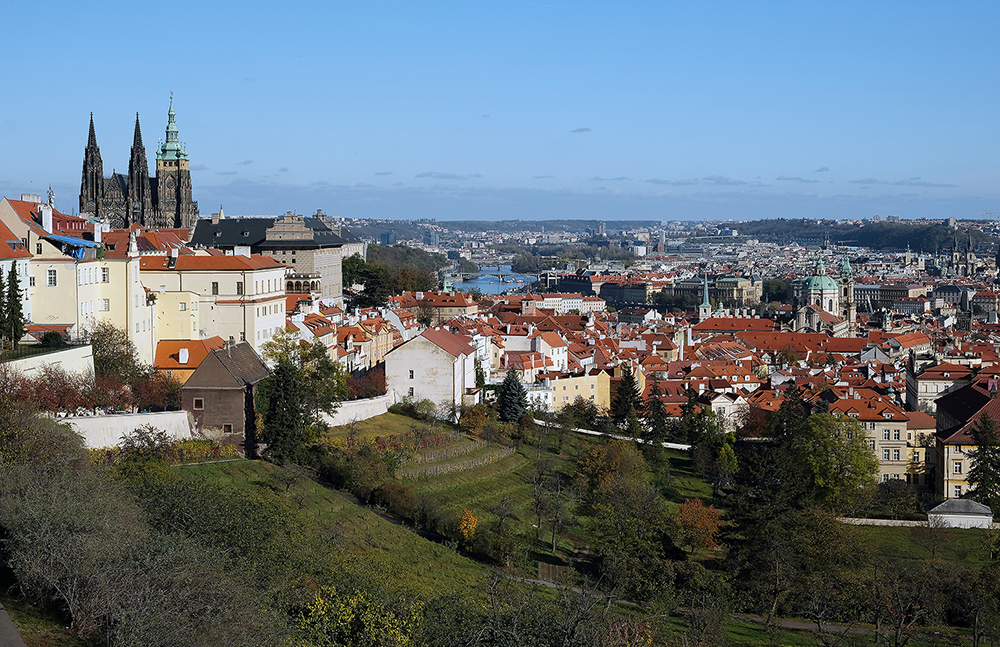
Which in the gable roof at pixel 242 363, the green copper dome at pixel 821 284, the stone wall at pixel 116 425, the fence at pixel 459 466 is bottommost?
the fence at pixel 459 466

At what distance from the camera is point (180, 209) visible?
83375 millimetres

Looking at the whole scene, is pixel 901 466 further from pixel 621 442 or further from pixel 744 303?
pixel 744 303

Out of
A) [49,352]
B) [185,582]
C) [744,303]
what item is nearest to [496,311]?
[49,352]

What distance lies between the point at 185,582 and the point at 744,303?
490 ft

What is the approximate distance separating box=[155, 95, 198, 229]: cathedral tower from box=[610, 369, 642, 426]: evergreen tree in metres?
42.0

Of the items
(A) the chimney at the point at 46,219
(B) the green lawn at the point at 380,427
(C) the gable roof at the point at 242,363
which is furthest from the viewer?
(B) the green lawn at the point at 380,427

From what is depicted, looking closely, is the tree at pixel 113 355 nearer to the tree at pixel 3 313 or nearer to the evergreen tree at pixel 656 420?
the tree at pixel 3 313

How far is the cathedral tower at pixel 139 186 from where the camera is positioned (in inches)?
3233

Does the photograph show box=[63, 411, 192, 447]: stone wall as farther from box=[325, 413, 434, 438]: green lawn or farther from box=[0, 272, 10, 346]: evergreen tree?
box=[325, 413, 434, 438]: green lawn

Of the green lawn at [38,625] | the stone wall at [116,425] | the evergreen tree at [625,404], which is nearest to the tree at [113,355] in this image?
the stone wall at [116,425]

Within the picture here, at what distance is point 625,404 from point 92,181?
45.4m

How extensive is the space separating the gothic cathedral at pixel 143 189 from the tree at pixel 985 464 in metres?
52.1

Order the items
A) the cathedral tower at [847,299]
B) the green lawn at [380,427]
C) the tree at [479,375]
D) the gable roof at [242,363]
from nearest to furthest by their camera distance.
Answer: the gable roof at [242,363], the green lawn at [380,427], the tree at [479,375], the cathedral tower at [847,299]

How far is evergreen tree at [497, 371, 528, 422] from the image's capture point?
4284 centimetres
